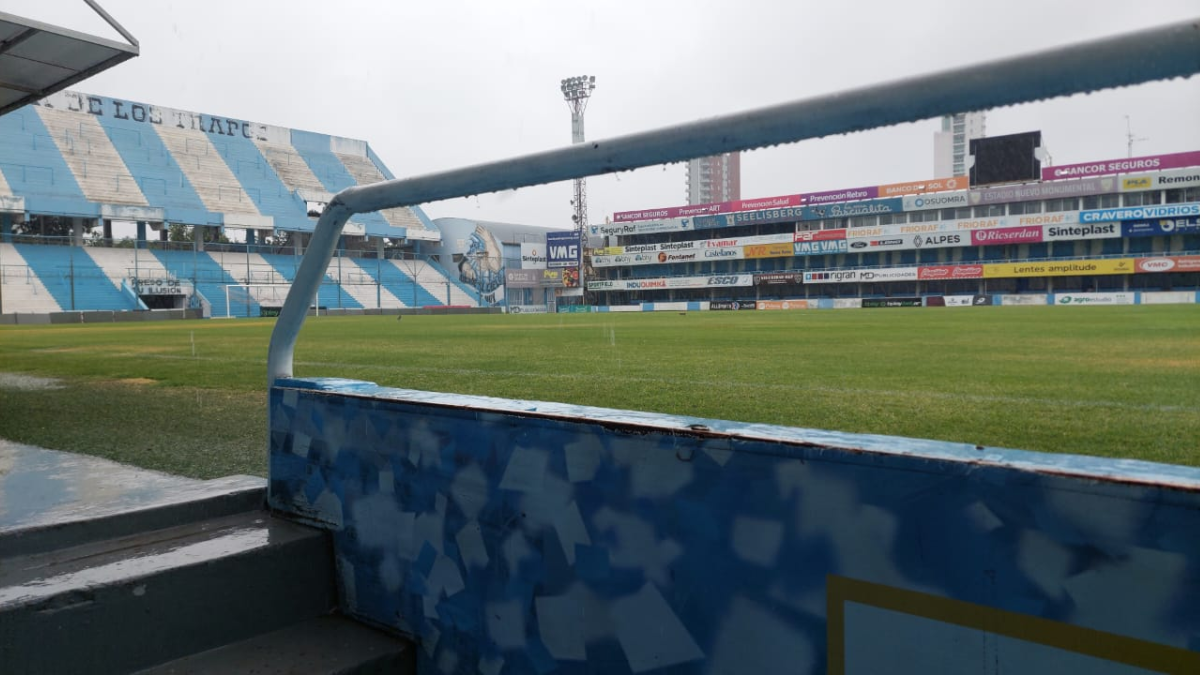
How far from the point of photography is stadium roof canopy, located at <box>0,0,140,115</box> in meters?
3.73

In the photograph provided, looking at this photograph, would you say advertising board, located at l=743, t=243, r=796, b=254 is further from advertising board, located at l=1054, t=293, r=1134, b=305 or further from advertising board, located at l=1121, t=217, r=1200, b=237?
advertising board, located at l=1121, t=217, r=1200, b=237

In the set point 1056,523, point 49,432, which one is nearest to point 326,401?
point 1056,523

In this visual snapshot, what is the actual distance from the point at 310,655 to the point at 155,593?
32 centimetres

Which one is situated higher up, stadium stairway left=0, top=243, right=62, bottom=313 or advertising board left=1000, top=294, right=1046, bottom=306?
stadium stairway left=0, top=243, right=62, bottom=313

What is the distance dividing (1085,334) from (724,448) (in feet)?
41.0

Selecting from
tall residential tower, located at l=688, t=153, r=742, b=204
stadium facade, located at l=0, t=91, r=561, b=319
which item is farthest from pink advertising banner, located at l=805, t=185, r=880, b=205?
tall residential tower, located at l=688, t=153, r=742, b=204

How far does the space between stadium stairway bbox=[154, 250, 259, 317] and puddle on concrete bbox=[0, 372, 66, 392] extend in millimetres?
29603

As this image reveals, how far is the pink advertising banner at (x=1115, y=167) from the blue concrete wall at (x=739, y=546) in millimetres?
52275

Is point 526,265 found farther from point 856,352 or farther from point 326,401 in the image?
point 326,401

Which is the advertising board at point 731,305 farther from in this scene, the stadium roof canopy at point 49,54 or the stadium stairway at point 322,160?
the stadium roof canopy at point 49,54

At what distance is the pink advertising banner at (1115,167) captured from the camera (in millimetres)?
44000

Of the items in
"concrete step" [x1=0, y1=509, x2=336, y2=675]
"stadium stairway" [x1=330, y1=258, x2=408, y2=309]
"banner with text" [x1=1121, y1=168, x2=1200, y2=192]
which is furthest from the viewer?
"banner with text" [x1=1121, y1=168, x2=1200, y2=192]

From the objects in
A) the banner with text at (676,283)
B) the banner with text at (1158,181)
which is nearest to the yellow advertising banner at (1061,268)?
the banner with text at (1158,181)

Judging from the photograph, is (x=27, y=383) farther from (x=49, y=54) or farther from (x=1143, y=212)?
(x=1143, y=212)
